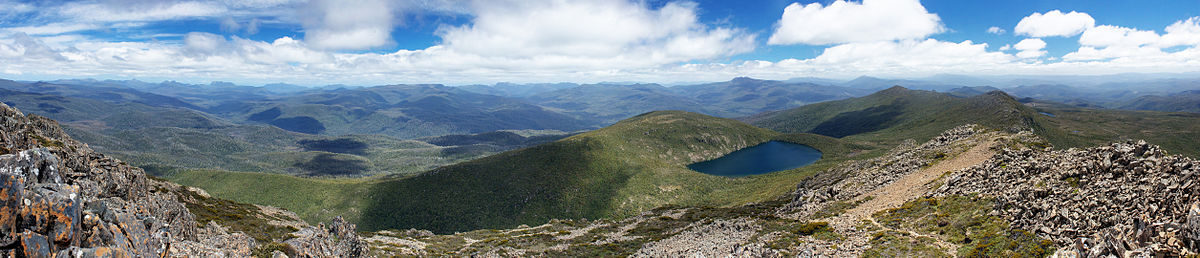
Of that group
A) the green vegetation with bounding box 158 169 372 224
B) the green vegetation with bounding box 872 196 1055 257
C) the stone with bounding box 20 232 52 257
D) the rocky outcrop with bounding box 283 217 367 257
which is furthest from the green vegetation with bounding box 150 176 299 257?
the green vegetation with bounding box 872 196 1055 257

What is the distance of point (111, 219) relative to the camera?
802 inches

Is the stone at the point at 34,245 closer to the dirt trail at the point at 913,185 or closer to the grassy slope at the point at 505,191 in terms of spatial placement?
the dirt trail at the point at 913,185

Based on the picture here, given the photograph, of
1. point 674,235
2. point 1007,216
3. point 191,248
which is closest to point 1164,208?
point 1007,216

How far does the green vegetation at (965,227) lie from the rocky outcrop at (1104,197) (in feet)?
3.51

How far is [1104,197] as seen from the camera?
29078 millimetres

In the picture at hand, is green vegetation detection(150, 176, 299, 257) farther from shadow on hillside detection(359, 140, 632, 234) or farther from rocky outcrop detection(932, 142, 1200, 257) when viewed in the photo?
rocky outcrop detection(932, 142, 1200, 257)

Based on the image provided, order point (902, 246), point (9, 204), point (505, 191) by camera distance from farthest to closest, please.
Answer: point (505, 191) → point (902, 246) → point (9, 204)

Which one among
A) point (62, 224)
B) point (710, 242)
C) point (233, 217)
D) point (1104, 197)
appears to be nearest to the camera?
point (62, 224)

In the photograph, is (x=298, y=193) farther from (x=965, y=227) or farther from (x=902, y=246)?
(x=965, y=227)

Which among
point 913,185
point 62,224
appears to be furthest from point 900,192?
point 62,224

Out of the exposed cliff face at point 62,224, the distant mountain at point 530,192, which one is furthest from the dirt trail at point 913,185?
the distant mountain at point 530,192

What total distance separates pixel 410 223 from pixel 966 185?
13189 centimetres

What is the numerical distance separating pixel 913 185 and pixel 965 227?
849 inches

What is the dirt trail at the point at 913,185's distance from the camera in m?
50.3
